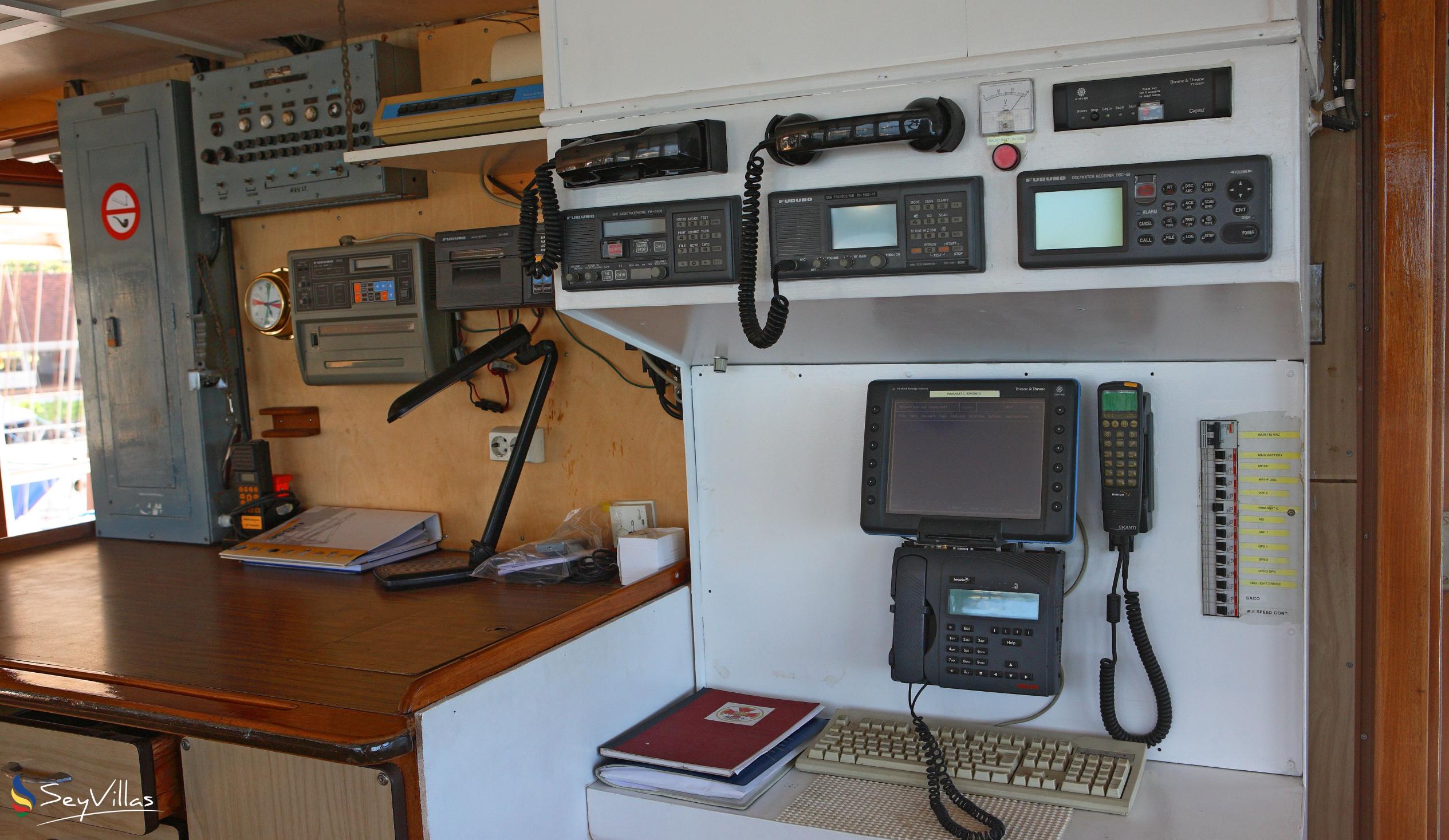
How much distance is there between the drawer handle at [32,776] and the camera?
161 centimetres

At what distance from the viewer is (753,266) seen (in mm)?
1474

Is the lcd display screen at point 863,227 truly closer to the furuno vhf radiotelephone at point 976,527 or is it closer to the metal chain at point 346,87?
the furuno vhf radiotelephone at point 976,527

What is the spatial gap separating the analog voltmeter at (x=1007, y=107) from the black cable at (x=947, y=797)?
87cm

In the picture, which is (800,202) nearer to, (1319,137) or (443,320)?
(1319,137)

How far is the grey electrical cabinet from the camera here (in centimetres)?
264

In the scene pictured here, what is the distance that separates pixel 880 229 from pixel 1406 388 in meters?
0.84

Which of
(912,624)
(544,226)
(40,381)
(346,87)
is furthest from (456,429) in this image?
(40,381)

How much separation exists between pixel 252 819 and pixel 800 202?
1.14 meters

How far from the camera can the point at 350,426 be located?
8.52ft

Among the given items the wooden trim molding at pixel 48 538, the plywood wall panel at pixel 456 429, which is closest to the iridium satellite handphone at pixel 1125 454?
the plywood wall panel at pixel 456 429

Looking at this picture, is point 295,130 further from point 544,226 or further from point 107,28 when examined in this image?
point 544,226

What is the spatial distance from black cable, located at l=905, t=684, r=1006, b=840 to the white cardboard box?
532 mm

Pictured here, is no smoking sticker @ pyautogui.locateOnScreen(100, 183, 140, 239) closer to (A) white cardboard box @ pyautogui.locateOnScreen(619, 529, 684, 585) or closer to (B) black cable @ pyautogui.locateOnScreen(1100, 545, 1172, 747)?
(A) white cardboard box @ pyautogui.locateOnScreen(619, 529, 684, 585)

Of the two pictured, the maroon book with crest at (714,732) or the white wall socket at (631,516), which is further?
the white wall socket at (631,516)
